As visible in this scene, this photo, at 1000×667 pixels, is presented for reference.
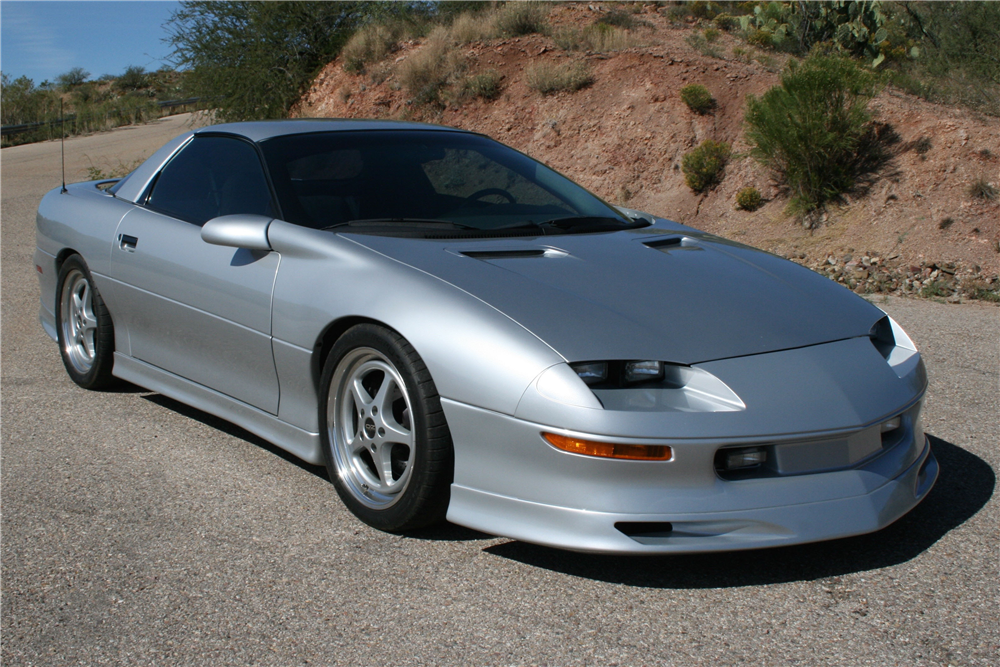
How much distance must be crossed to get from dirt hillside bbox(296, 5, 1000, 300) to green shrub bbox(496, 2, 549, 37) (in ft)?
1.08

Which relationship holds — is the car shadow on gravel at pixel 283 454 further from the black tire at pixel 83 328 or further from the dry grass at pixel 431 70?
the dry grass at pixel 431 70

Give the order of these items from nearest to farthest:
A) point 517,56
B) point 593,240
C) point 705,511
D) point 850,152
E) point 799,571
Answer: point 705,511
point 799,571
point 593,240
point 850,152
point 517,56

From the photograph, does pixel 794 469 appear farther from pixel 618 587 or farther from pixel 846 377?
pixel 618 587

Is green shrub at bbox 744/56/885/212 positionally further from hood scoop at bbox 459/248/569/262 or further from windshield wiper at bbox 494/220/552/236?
hood scoop at bbox 459/248/569/262

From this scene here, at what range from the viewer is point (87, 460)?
3.80 m

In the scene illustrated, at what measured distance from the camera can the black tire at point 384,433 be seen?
2807 mm

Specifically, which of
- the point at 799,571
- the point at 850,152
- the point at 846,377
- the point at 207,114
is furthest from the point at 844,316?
the point at 207,114

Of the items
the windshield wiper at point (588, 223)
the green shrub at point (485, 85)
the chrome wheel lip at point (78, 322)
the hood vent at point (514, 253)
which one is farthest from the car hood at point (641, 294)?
the green shrub at point (485, 85)

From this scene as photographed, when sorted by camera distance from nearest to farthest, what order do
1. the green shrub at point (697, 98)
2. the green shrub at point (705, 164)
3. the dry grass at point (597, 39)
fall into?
the green shrub at point (705, 164) → the green shrub at point (697, 98) → the dry grass at point (597, 39)

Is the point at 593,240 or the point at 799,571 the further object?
the point at 593,240

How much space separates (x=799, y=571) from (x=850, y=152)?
885cm

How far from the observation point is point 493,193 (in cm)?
405

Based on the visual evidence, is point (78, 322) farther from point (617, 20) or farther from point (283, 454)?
point (617, 20)

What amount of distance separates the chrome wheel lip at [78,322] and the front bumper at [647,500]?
110 inches
